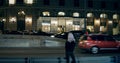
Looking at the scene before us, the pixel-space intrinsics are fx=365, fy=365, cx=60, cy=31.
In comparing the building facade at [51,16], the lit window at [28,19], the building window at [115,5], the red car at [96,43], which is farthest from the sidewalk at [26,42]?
the building window at [115,5]

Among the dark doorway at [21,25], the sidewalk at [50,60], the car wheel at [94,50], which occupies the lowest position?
the dark doorway at [21,25]

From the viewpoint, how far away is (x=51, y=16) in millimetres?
72062

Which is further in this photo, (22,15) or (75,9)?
(75,9)

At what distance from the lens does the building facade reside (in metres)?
70.1

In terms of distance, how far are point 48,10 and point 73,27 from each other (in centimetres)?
609

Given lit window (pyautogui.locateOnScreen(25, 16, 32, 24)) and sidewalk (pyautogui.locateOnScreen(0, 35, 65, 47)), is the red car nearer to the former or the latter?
sidewalk (pyautogui.locateOnScreen(0, 35, 65, 47))

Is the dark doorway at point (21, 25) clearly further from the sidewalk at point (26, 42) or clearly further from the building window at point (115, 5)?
the sidewalk at point (26, 42)

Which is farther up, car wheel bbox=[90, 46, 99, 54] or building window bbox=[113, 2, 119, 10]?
building window bbox=[113, 2, 119, 10]

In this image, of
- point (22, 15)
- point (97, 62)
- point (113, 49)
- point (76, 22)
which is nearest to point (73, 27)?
point (76, 22)

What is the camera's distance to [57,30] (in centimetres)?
7169

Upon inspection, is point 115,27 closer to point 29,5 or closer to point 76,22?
point 76,22

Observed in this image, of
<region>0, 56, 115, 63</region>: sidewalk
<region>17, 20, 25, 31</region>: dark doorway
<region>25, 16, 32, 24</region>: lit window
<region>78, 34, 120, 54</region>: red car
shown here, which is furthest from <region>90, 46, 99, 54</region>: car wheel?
<region>17, 20, 25, 31</region>: dark doorway

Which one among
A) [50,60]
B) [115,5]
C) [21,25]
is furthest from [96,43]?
[115,5]

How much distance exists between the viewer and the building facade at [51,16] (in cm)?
7012
